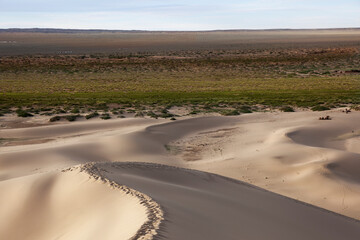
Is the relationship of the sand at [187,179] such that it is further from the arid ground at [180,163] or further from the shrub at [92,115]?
the shrub at [92,115]

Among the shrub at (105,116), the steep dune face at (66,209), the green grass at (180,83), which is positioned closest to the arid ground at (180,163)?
the steep dune face at (66,209)

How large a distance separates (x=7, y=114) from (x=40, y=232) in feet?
57.2

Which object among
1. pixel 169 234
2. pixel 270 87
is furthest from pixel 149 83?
→ pixel 169 234

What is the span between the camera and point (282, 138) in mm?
18672

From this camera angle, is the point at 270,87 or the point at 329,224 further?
the point at 270,87

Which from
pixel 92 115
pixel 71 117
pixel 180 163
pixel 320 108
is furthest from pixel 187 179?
pixel 320 108

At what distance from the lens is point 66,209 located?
31.5 feet

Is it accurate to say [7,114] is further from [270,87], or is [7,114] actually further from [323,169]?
[270,87]

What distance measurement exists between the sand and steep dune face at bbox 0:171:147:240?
0.03 m

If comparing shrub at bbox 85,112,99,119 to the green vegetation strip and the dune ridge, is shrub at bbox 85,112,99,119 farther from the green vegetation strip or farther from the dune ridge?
the dune ridge

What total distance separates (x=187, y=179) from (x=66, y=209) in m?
3.76

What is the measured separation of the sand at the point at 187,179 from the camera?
8562mm

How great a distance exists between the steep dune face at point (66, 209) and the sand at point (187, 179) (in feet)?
0.09

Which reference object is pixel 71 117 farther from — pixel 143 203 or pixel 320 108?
pixel 143 203
